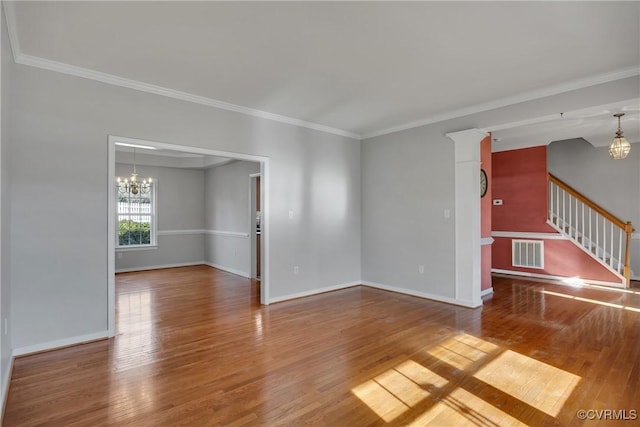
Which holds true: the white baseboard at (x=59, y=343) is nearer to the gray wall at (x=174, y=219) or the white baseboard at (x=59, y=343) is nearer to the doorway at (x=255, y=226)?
the doorway at (x=255, y=226)

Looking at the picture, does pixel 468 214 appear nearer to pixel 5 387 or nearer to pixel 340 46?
pixel 340 46

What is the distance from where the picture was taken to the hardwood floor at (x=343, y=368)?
2.11 m

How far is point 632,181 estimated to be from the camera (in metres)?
6.31

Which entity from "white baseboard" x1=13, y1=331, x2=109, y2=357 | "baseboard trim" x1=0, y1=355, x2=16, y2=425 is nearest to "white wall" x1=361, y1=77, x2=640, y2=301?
"white baseboard" x1=13, y1=331, x2=109, y2=357

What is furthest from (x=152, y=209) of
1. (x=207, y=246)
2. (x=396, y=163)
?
(x=396, y=163)

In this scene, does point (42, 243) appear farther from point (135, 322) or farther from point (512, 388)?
point (512, 388)

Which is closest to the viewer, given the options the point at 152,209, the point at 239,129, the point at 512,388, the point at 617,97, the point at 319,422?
the point at 319,422

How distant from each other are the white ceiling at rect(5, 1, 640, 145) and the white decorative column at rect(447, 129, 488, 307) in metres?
0.63

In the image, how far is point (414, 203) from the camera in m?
5.12

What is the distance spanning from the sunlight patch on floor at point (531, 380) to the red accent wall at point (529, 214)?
4.30 meters

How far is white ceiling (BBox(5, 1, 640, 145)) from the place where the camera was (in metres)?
2.33

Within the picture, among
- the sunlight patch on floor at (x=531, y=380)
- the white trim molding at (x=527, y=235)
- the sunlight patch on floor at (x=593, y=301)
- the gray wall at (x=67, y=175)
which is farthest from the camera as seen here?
the white trim molding at (x=527, y=235)

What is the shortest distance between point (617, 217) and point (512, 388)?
617cm

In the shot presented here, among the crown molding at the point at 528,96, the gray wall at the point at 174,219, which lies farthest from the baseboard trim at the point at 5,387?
the crown molding at the point at 528,96
